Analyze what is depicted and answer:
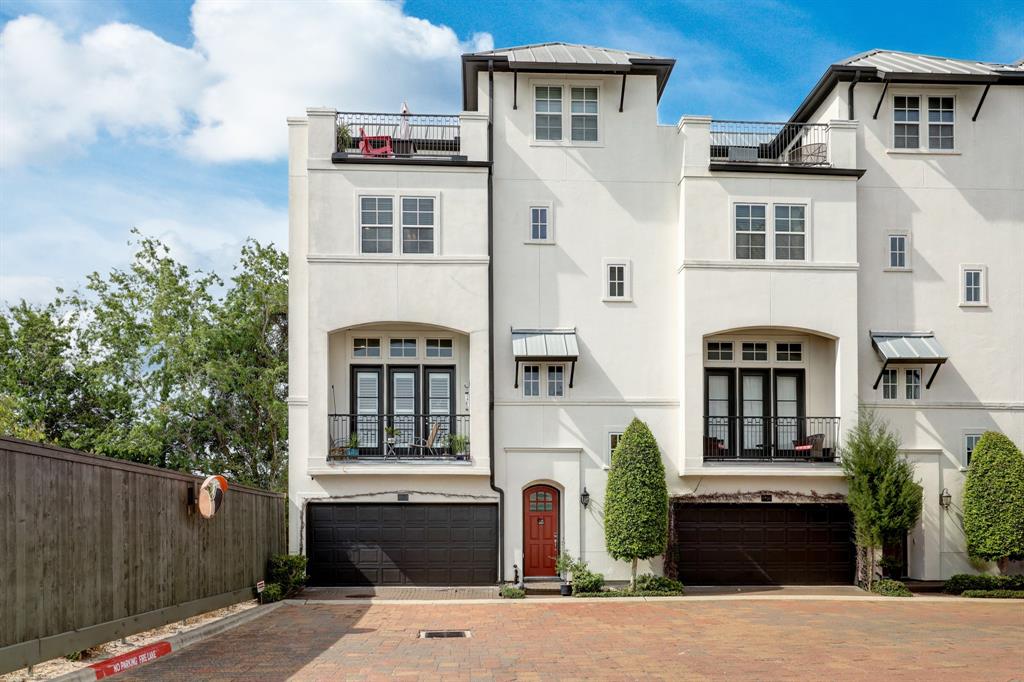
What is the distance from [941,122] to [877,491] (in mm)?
9056

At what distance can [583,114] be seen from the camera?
21562mm

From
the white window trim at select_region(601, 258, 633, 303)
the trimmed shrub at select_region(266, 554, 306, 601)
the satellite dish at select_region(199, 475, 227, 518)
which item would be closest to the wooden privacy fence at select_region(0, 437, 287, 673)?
the satellite dish at select_region(199, 475, 227, 518)

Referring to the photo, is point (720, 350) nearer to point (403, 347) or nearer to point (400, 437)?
point (403, 347)

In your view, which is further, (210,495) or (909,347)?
(909,347)

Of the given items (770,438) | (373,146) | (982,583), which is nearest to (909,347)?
(770,438)

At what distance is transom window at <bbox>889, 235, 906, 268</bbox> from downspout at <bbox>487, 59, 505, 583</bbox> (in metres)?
9.44

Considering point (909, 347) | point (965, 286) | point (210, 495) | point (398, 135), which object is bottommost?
point (210, 495)

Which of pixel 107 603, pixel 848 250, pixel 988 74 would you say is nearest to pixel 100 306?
pixel 107 603

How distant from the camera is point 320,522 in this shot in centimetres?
2050

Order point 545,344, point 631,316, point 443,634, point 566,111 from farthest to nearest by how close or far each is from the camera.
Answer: point 566,111 < point 631,316 < point 545,344 < point 443,634

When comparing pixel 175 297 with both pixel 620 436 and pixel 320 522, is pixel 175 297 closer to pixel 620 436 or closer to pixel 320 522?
pixel 320 522

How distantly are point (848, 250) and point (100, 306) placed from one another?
22754 millimetres

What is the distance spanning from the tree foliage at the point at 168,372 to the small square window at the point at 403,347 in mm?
7852

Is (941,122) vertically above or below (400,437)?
above
